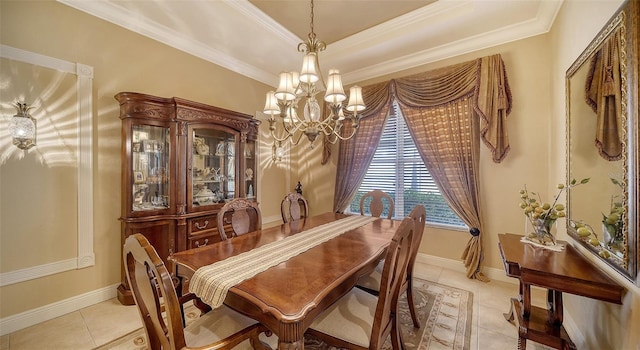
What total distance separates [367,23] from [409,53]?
769mm

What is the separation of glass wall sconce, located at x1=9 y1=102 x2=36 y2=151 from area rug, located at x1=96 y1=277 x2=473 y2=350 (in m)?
1.71

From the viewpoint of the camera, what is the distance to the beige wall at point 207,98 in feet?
6.12

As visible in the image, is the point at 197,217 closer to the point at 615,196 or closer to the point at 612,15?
the point at 615,196

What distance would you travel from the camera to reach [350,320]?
4.39ft

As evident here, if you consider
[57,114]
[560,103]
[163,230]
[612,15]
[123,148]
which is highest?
[612,15]

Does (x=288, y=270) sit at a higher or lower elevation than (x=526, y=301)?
higher

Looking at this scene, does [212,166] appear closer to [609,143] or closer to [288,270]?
[288,270]

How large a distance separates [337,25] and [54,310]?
159 inches

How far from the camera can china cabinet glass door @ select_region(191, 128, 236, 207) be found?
278cm

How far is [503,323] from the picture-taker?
6.53 feet

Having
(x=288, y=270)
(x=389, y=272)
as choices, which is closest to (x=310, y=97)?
(x=288, y=270)

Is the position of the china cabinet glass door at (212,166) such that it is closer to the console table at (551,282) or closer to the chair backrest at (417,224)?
the chair backrest at (417,224)

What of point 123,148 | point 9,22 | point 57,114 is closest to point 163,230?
point 123,148

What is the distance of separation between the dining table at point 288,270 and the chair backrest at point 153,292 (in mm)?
195
